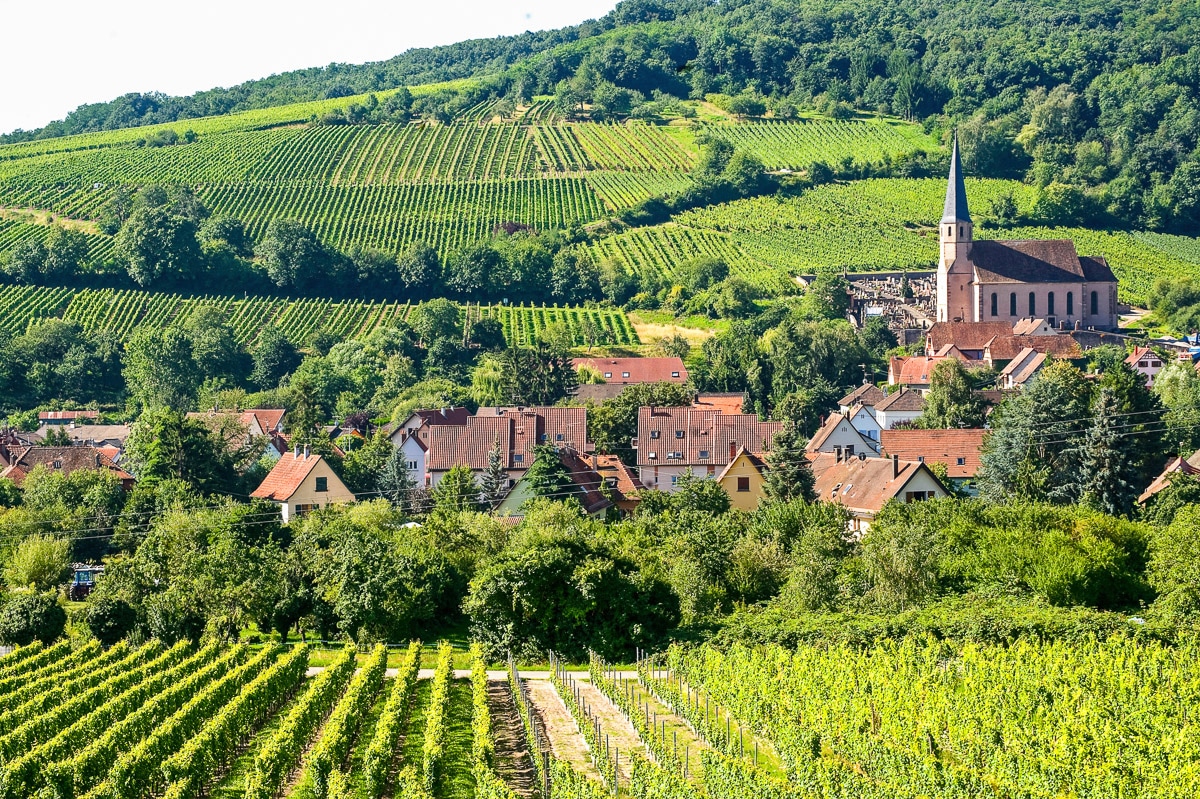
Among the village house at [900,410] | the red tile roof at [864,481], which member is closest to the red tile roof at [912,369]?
the village house at [900,410]

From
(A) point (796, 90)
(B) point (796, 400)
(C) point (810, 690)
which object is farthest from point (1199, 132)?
A: (C) point (810, 690)

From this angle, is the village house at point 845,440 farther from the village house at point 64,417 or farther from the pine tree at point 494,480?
the village house at point 64,417

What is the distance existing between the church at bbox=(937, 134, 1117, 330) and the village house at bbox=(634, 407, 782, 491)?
45310 millimetres

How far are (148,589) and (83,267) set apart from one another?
78868mm

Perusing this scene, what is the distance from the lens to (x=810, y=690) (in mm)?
32031

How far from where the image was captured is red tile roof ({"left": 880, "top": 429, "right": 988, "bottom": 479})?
72.0 meters

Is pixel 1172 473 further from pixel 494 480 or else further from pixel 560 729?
pixel 560 729

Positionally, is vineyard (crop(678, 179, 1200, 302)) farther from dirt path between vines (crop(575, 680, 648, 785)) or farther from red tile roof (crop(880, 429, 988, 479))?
dirt path between vines (crop(575, 680, 648, 785))

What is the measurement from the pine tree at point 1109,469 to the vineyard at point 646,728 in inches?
1087

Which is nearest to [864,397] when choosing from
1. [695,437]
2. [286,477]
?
[695,437]

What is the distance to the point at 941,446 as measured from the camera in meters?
73.2

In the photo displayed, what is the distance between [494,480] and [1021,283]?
60534mm

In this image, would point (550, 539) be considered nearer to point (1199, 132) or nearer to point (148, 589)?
point (148, 589)

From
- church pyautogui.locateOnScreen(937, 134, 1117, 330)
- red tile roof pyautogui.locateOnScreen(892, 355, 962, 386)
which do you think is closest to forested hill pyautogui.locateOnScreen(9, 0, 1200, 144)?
church pyautogui.locateOnScreen(937, 134, 1117, 330)
